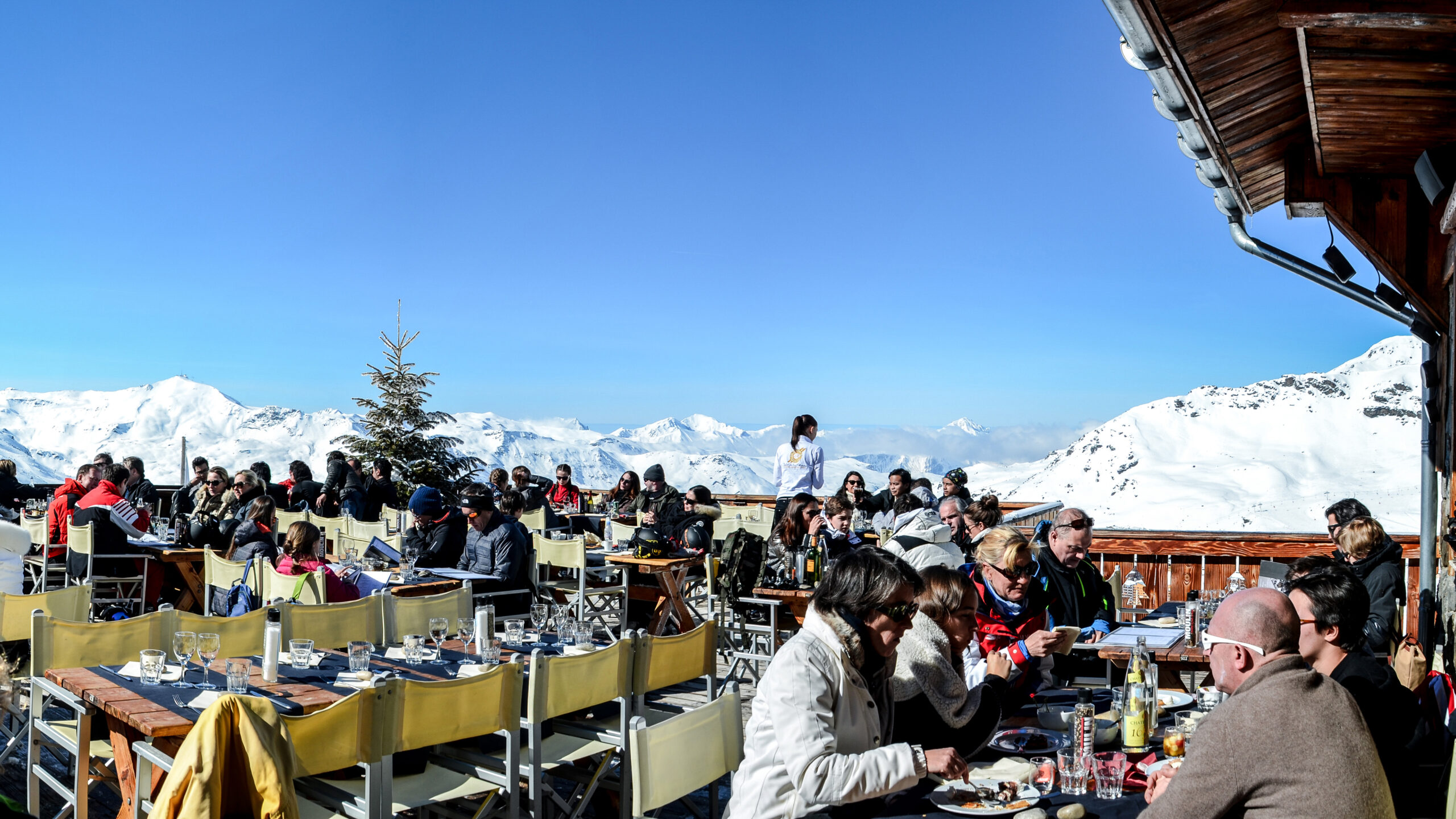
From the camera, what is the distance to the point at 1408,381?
43.0 feet

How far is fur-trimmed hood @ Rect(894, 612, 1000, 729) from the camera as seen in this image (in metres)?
3.32

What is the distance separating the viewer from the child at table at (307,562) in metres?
5.82

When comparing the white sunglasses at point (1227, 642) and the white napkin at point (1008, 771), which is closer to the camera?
the white sunglasses at point (1227, 642)

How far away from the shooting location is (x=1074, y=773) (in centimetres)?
276

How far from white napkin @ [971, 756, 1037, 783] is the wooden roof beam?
7.02 ft

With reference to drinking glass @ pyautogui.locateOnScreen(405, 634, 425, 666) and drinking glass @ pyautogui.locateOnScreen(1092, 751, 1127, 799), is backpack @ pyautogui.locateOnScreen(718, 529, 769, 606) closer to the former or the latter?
drinking glass @ pyautogui.locateOnScreen(405, 634, 425, 666)

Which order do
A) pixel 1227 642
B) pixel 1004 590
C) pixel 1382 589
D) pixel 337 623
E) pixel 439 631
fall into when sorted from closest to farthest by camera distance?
1. pixel 1227 642
2. pixel 1004 590
3. pixel 439 631
4. pixel 337 623
5. pixel 1382 589

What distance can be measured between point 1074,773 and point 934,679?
0.64 meters

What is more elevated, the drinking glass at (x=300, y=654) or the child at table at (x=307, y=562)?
the child at table at (x=307, y=562)

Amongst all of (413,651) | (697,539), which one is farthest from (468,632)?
(697,539)

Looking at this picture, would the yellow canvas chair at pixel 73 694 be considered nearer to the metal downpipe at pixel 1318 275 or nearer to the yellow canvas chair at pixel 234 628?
the yellow canvas chair at pixel 234 628

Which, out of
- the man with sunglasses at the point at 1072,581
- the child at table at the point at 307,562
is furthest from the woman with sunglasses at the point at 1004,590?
the child at table at the point at 307,562

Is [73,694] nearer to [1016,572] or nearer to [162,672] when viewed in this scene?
[162,672]

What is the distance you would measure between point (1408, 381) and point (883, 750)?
13015 mm
